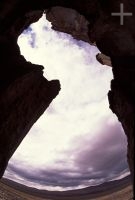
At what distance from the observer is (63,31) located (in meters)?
18.6

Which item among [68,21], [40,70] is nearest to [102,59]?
[68,21]

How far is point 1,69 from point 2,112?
1.35m

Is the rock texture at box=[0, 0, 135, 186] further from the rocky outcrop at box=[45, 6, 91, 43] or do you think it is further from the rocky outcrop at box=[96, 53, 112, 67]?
the rocky outcrop at box=[96, 53, 112, 67]

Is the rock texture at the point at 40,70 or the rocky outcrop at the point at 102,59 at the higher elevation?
the rock texture at the point at 40,70

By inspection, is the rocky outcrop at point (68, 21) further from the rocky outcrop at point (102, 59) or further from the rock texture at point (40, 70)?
the rock texture at point (40, 70)

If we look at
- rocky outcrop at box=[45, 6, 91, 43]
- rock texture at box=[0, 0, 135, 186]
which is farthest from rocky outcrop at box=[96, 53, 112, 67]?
rock texture at box=[0, 0, 135, 186]

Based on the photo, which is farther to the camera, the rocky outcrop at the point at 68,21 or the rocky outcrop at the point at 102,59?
A: the rocky outcrop at the point at 102,59

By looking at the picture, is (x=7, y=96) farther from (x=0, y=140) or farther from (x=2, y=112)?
(x=0, y=140)

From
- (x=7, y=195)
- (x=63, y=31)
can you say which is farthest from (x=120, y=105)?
(x=7, y=195)

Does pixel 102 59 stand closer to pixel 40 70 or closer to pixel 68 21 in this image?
pixel 68 21

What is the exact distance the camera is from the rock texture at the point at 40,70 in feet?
28.9

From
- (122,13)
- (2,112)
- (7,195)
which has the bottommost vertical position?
(7,195)

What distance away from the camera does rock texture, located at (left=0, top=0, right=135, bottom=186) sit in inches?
347

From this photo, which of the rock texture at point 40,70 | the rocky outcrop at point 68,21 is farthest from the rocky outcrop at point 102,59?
the rock texture at point 40,70
